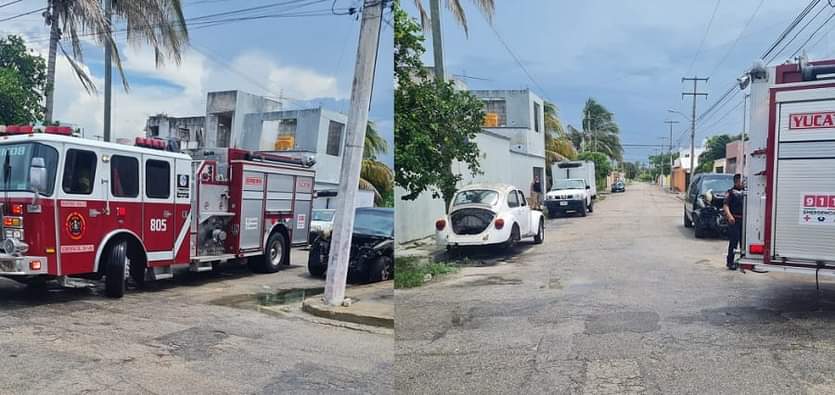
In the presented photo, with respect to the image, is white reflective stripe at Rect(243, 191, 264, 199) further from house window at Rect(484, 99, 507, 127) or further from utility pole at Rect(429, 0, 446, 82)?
utility pole at Rect(429, 0, 446, 82)

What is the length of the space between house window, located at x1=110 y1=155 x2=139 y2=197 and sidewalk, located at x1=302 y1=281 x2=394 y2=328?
15.2 ft

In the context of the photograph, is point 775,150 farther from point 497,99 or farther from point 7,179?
point 7,179

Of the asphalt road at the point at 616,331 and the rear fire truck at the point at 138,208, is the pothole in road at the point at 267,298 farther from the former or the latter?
the asphalt road at the point at 616,331

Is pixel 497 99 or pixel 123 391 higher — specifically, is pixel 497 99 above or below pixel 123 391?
above

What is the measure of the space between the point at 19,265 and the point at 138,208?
1929 millimetres

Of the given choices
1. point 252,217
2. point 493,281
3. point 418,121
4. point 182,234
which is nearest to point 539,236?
point 493,281

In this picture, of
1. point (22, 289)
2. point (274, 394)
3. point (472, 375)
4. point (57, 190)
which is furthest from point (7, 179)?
point (472, 375)

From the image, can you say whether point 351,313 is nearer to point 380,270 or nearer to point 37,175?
point 380,270

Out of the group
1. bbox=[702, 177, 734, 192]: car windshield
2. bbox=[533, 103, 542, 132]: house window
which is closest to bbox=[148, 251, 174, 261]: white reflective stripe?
bbox=[533, 103, 542, 132]: house window

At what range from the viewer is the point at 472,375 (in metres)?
5.11

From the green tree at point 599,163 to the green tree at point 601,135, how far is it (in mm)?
A: 473

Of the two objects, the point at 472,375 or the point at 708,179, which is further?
the point at 708,179

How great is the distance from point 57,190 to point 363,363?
15.7ft

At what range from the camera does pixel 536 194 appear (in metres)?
15.3
